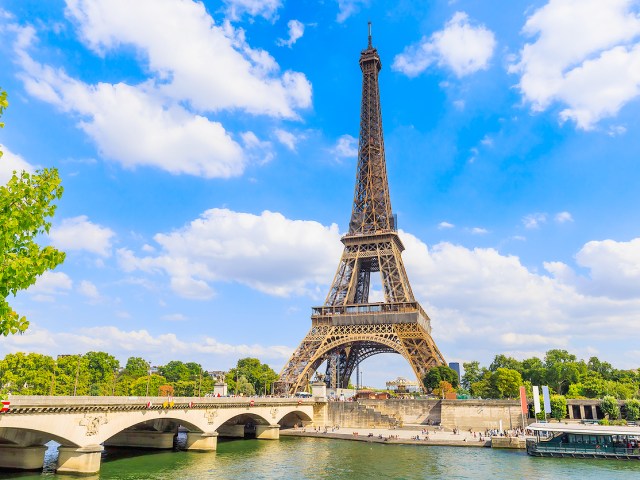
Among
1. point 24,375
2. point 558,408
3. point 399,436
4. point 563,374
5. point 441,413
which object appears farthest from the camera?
point 563,374

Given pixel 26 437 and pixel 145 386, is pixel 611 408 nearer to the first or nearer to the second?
pixel 26 437

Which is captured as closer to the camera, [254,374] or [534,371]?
[534,371]

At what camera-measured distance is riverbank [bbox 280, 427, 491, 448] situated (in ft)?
177

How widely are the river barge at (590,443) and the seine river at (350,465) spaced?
1.44 metres

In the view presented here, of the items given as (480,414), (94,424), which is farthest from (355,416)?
(94,424)

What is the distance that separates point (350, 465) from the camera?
132 feet

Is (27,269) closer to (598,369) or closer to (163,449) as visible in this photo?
(163,449)

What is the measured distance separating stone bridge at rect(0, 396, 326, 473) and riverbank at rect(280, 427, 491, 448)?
10.4 metres

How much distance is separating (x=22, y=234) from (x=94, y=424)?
2882 centimetres

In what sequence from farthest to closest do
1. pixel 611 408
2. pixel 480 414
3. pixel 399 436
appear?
pixel 480 414 → pixel 611 408 → pixel 399 436

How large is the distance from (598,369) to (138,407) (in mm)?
109987

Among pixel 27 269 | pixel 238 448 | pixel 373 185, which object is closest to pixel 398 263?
pixel 373 185

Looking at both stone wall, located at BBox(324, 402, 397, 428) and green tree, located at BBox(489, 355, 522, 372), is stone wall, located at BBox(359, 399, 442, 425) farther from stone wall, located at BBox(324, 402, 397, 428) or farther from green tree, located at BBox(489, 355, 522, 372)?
green tree, located at BBox(489, 355, 522, 372)

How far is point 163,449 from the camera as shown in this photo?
4906 centimetres
